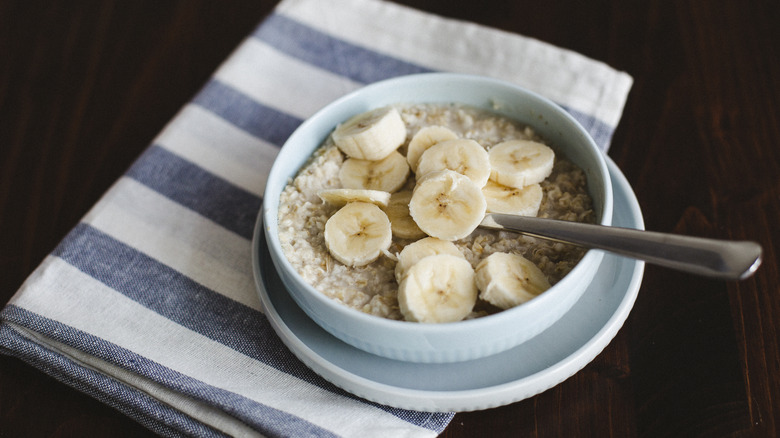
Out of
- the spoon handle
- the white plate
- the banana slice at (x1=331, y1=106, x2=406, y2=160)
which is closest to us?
the spoon handle

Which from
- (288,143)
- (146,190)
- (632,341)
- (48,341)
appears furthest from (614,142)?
(48,341)

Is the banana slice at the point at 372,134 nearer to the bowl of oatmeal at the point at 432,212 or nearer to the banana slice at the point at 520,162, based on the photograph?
the bowl of oatmeal at the point at 432,212

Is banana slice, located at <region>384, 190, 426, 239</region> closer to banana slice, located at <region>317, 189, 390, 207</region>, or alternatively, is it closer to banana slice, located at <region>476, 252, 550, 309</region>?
banana slice, located at <region>317, 189, 390, 207</region>

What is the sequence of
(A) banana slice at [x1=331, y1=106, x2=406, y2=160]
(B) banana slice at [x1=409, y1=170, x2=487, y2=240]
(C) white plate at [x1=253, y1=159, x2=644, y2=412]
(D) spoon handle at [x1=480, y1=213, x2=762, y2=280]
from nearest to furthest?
(D) spoon handle at [x1=480, y1=213, x2=762, y2=280], (C) white plate at [x1=253, y1=159, x2=644, y2=412], (B) banana slice at [x1=409, y1=170, x2=487, y2=240], (A) banana slice at [x1=331, y1=106, x2=406, y2=160]

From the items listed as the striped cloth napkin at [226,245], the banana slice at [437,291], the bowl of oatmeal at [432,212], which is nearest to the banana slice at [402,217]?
the bowl of oatmeal at [432,212]

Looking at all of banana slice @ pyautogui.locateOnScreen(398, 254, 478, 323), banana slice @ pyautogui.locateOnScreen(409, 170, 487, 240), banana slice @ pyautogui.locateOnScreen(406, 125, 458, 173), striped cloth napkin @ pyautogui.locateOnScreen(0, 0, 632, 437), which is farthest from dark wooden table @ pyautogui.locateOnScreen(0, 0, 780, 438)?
banana slice @ pyautogui.locateOnScreen(406, 125, 458, 173)

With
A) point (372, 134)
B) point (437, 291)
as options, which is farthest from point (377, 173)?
point (437, 291)

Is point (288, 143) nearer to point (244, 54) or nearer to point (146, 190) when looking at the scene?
point (146, 190)

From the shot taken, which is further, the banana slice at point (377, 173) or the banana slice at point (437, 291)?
the banana slice at point (377, 173)
